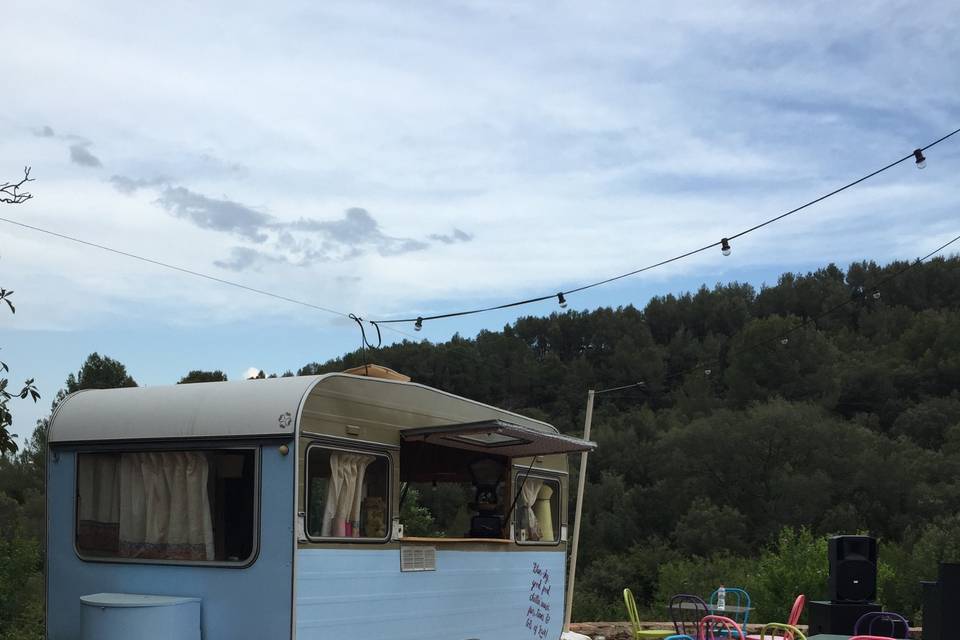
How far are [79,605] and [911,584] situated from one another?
562 inches

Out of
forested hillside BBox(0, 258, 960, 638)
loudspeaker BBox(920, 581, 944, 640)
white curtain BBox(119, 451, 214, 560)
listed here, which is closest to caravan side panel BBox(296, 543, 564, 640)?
white curtain BBox(119, 451, 214, 560)

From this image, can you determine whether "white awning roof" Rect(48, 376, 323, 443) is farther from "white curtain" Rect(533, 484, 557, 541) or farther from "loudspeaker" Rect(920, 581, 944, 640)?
"loudspeaker" Rect(920, 581, 944, 640)

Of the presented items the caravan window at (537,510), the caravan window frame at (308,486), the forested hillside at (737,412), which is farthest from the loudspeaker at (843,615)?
the forested hillside at (737,412)

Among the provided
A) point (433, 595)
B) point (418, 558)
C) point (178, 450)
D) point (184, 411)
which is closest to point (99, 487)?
point (178, 450)

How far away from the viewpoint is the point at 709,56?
33.8 ft

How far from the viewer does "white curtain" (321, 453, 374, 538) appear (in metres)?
5.71

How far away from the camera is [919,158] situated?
30.0ft

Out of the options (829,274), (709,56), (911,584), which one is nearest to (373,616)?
(709,56)

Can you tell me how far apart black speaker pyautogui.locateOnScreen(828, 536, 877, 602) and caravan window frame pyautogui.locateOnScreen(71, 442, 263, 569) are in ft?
21.0

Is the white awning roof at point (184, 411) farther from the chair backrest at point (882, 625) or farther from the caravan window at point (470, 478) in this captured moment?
the chair backrest at point (882, 625)

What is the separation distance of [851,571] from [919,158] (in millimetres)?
3736

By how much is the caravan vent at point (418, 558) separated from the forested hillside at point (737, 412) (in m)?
15.9

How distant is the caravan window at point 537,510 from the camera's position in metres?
7.75

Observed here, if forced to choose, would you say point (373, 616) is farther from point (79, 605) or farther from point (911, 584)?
point (911, 584)
